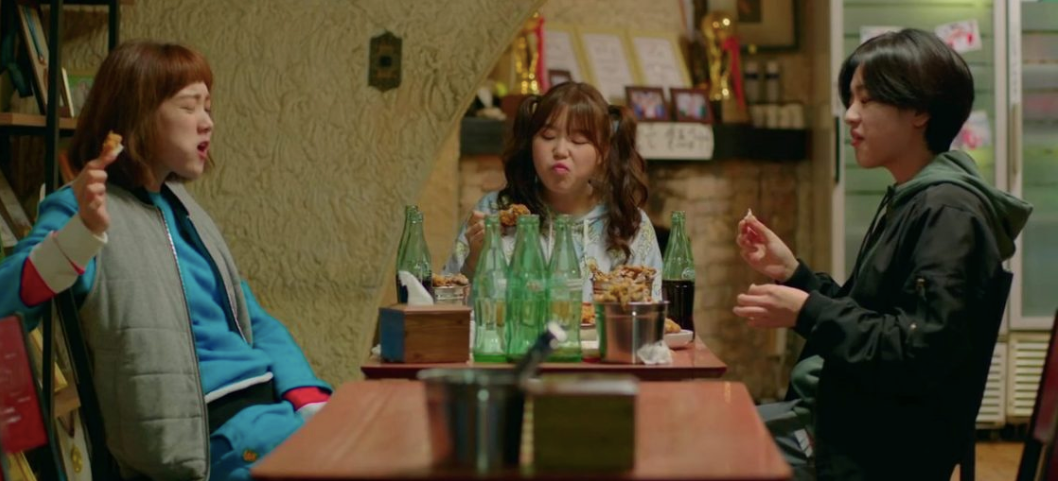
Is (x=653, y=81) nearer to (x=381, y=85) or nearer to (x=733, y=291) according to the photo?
(x=733, y=291)

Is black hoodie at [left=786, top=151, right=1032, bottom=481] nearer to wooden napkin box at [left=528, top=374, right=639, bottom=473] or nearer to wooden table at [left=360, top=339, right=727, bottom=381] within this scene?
wooden table at [left=360, top=339, right=727, bottom=381]

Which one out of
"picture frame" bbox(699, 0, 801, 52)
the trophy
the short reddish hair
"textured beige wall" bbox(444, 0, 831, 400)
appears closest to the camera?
the short reddish hair

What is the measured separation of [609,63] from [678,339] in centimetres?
413

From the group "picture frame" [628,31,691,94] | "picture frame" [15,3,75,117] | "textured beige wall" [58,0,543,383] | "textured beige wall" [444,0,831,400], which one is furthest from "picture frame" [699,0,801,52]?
"picture frame" [15,3,75,117]

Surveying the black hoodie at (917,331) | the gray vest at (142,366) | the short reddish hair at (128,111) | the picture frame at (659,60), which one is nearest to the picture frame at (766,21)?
the picture frame at (659,60)

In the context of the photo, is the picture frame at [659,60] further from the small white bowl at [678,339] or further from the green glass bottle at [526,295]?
the green glass bottle at [526,295]

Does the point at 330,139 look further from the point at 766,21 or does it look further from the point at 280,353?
the point at 766,21

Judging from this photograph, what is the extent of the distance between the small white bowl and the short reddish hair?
1.12 meters

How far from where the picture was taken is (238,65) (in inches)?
159

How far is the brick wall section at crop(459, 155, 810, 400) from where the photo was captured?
6.73 m


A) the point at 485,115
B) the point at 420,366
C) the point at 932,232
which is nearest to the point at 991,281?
the point at 932,232

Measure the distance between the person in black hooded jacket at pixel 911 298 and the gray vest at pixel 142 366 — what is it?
3.50 ft

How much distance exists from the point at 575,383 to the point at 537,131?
6.20 feet

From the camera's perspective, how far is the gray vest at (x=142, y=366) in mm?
2516
